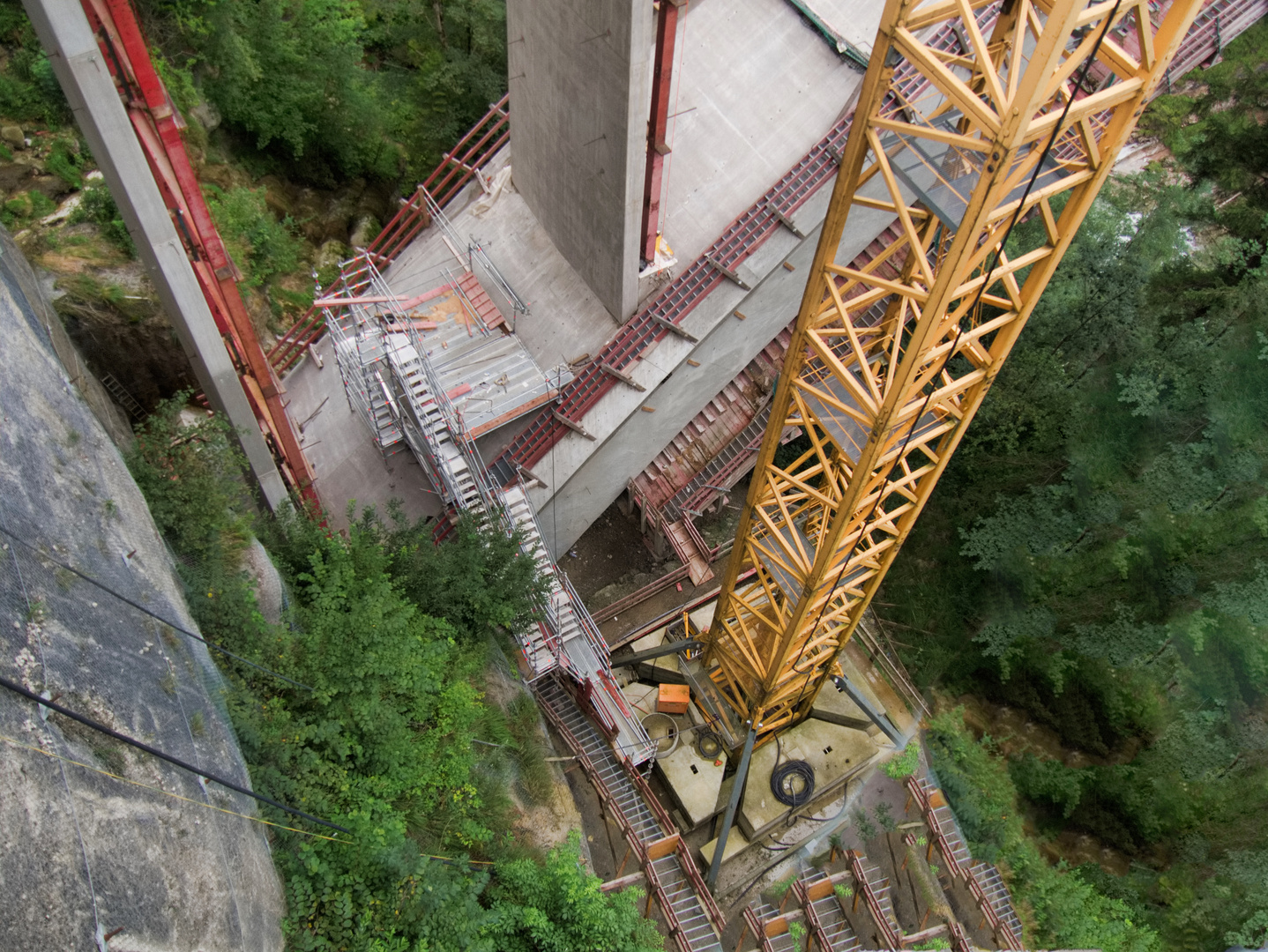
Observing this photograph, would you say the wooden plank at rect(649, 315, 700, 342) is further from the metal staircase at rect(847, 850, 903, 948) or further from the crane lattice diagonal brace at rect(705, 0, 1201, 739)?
the metal staircase at rect(847, 850, 903, 948)

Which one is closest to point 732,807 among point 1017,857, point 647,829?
point 647,829

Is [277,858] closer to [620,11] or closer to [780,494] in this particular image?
[780,494]

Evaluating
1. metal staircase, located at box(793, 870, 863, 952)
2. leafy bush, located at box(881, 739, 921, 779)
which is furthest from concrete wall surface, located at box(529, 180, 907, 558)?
metal staircase, located at box(793, 870, 863, 952)

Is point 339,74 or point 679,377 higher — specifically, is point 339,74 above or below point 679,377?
above

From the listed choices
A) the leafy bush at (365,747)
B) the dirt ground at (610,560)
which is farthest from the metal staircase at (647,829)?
the dirt ground at (610,560)

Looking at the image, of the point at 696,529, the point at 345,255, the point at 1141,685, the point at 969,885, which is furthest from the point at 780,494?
the point at 345,255

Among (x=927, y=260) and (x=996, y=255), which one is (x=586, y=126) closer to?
(x=927, y=260)

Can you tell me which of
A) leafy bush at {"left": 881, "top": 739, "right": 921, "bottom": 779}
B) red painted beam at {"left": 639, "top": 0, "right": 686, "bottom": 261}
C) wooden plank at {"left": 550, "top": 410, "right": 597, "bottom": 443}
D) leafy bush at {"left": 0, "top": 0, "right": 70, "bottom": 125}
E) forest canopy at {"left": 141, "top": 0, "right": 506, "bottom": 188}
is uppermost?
forest canopy at {"left": 141, "top": 0, "right": 506, "bottom": 188}
